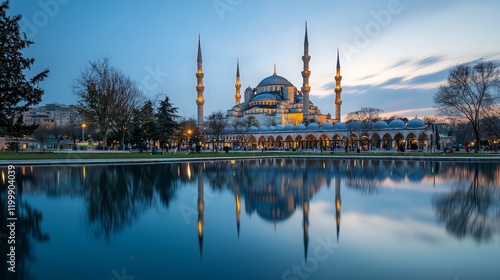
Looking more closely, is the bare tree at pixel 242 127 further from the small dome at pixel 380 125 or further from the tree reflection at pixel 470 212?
the tree reflection at pixel 470 212

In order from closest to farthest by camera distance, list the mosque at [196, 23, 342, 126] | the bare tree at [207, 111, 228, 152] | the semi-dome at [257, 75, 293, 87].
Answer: the bare tree at [207, 111, 228, 152], the mosque at [196, 23, 342, 126], the semi-dome at [257, 75, 293, 87]

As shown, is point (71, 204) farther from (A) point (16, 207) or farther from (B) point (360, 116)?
(B) point (360, 116)

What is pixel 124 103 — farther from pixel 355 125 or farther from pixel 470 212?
pixel 355 125

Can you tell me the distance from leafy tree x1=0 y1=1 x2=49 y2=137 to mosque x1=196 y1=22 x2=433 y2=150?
29.8 meters

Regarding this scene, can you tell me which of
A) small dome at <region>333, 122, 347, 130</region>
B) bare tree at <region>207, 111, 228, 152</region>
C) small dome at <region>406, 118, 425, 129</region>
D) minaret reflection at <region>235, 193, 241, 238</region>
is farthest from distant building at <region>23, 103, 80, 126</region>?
minaret reflection at <region>235, 193, 241, 238</region>

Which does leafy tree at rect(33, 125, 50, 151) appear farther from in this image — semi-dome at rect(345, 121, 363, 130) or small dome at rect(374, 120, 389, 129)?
small dome at rect(374, 120, 389, 129)

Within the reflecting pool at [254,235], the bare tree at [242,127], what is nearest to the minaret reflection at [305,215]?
the reflecting pool at [254,235]

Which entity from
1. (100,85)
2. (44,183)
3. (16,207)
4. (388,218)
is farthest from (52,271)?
(100,85)

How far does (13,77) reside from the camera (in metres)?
18.9

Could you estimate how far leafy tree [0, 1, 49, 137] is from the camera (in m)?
18.4

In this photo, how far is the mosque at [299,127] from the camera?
53.4m

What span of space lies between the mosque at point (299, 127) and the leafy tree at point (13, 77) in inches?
1172

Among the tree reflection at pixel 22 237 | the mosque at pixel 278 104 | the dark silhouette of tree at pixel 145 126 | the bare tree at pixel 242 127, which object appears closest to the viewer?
the tree reflection at pixel 22 237

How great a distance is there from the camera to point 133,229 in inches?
228
